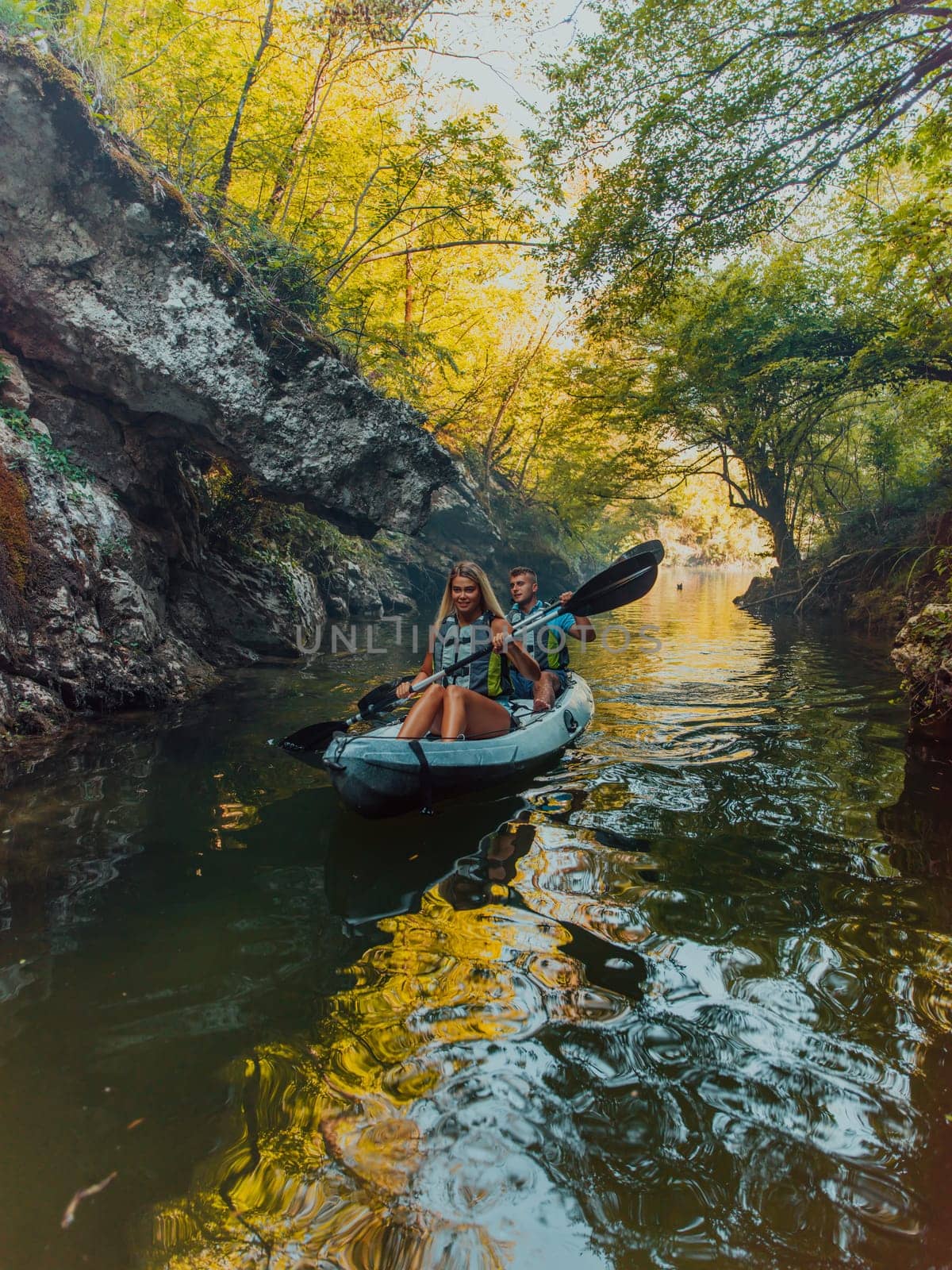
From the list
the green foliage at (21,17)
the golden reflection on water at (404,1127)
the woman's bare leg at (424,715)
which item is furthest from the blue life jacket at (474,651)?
the green foliage at (21,17)

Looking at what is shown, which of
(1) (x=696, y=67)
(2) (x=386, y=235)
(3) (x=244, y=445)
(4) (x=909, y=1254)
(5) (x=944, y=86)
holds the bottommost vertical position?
(4) (x=909, y=1254)

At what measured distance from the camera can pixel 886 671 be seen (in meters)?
8.36

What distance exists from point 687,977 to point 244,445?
22.2 ft

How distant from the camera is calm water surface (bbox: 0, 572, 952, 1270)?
1560 millimetres

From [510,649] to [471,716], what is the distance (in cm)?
55

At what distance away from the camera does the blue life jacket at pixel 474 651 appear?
4855mm

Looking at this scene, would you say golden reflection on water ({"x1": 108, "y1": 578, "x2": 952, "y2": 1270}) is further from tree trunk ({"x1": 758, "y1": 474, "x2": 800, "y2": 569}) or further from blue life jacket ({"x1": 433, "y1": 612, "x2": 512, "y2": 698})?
tree trunk ({"x1": 758, "y1": 474, "x2": 800, "y2": 569})

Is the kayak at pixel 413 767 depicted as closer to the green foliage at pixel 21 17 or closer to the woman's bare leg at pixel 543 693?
the woman's bare leg at pixel 543 693

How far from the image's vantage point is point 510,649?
463 centimetres

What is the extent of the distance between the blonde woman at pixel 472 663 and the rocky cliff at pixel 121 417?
303 centimetres

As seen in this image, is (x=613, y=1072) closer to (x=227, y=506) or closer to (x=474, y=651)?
(x=474, y=651)

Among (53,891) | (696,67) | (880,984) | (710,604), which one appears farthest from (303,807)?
(710,604)

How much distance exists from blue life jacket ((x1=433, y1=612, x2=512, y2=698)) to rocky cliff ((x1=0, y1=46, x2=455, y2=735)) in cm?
313

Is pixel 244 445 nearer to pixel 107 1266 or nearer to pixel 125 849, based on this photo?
pixel 125 849
